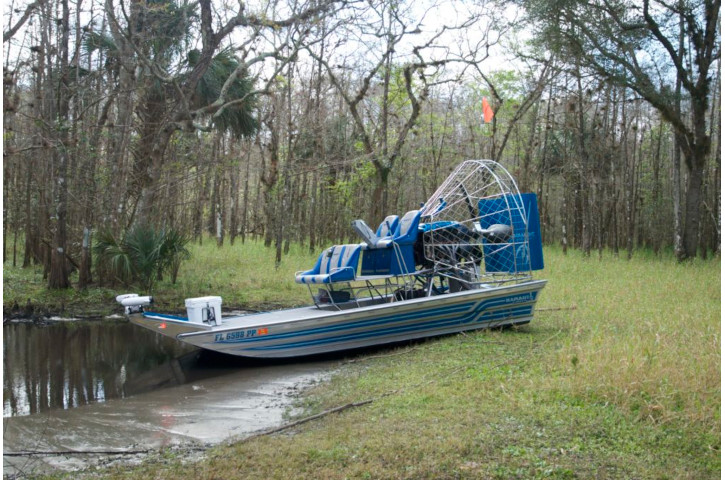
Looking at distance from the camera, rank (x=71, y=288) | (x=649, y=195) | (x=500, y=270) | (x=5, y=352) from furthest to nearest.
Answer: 1. (x=649, y=195)
2. (x=71, y=288)
3. (x=500, y=270)
4. (x=5, y=352)

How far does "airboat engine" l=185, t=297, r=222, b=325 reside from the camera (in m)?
9.37

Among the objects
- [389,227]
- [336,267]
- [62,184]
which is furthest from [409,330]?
[62,184]

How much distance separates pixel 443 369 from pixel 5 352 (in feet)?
22.7

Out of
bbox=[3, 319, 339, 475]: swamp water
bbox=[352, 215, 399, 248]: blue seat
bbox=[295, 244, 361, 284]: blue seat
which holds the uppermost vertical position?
bbox=[352, 215, 399, 248]: blue seat

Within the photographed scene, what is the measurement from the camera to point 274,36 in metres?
→ 15.6

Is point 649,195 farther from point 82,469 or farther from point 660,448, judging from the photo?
point 82,469

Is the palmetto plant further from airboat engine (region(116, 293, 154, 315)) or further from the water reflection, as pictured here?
airboat engine (region(116, 293, 154, 315))

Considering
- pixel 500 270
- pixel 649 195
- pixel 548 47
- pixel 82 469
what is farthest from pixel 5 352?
pixel 649 195

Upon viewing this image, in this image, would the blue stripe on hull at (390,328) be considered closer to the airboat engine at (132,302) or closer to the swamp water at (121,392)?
the swamp water at (121,392)

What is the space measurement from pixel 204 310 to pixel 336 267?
2.10 meters

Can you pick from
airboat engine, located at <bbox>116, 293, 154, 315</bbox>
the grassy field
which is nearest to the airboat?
airboat engine, located at <bbox>116, 293, 154, 315</bbox>

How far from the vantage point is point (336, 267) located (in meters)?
9.99

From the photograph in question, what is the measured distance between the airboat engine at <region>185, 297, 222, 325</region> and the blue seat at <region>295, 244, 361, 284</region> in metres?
1.38

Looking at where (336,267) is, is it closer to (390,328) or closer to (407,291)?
(390,328)
